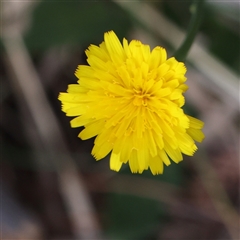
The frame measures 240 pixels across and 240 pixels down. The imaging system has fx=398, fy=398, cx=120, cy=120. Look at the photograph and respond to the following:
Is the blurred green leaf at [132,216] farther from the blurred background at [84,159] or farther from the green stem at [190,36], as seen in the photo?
the green stem at [190,36]

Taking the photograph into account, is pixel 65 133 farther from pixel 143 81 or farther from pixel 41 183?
pixel 143 81

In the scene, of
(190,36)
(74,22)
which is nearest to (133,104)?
(190,36)

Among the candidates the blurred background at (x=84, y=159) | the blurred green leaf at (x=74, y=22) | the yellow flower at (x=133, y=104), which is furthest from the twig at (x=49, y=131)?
the yellow flower at (x=133, y=104)

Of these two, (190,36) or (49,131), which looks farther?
(49,131)

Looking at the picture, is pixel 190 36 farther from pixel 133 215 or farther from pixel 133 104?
pixel 133 215


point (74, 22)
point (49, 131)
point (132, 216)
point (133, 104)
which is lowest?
point (132, 216)

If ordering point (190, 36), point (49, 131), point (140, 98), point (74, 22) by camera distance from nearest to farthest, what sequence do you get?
point (140, 98)
point (190, 36)
point (74, 22)
point (49, 131)

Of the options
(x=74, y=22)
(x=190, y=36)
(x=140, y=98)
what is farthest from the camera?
(x=74, y=22)

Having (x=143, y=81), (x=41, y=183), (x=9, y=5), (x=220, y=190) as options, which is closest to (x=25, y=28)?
(x=9, y=5)

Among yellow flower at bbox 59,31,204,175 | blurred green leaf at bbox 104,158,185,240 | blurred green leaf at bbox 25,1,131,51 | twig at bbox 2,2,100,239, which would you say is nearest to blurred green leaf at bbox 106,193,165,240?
blurred green leaf at bbox 104,158,185,240
